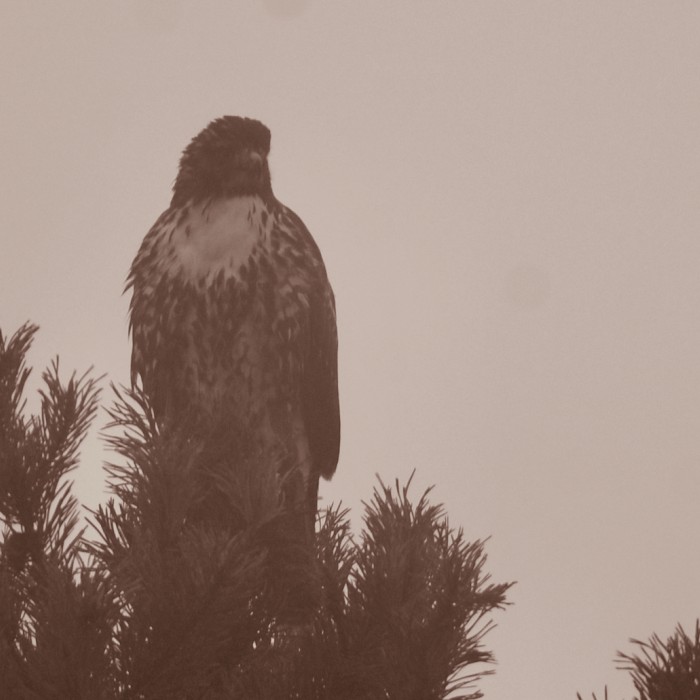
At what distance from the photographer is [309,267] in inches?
251

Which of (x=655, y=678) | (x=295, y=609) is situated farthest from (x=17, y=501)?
(x=655, y=678)

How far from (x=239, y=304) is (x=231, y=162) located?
0.81 m

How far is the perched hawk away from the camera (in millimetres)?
6074

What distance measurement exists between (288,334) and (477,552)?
3.45 m

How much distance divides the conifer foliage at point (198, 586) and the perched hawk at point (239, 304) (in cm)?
264

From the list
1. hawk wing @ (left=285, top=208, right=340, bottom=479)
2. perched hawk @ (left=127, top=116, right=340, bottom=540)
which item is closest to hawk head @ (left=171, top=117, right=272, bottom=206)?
perched hawk @ (left=127, top=116, right=340, bottom=540)

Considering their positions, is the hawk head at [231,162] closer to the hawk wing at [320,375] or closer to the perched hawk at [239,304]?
the perched hawk at [239,304]

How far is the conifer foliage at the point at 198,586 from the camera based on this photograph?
2639mm

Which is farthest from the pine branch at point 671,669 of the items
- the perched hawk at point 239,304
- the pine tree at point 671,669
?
the perched hawk at point 239,304

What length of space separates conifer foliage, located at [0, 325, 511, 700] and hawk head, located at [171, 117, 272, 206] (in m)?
3.25

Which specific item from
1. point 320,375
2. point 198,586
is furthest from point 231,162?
point 198,586

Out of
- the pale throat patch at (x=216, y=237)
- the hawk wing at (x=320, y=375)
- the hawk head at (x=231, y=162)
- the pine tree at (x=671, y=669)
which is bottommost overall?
the pine tree at (x=671, y=669)

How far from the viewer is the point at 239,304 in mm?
6078

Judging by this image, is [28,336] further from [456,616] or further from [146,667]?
[456,616]
